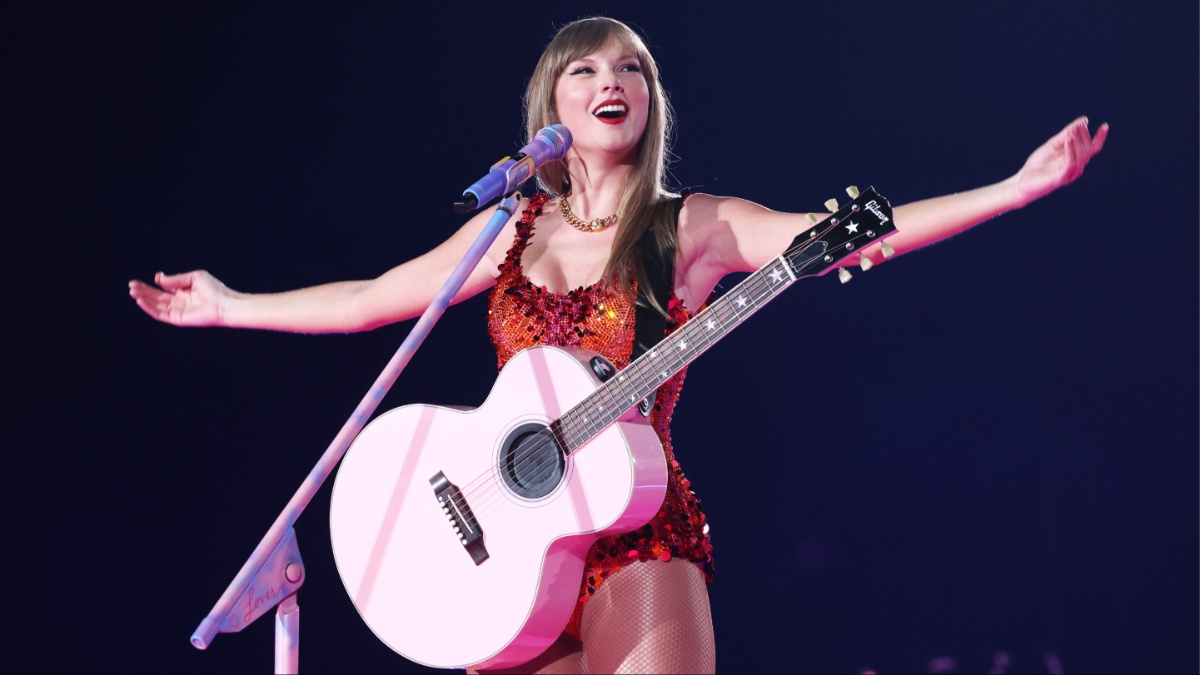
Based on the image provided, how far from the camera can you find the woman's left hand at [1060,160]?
204cm

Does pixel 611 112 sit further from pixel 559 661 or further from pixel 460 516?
pixel 559 661

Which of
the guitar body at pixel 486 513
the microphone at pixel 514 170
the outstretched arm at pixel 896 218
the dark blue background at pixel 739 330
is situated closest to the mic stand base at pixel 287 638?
the guitar body at pixel 486 513

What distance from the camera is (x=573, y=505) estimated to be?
2244mm

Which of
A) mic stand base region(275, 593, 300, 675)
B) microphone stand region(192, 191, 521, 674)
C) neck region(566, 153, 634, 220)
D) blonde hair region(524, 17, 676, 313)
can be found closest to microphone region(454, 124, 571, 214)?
microphone stand region(192, 191, 521, 674)

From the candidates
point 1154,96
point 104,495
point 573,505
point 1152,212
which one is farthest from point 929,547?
point 104,495

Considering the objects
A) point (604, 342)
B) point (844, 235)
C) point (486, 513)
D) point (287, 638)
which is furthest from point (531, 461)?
point (844, 235)

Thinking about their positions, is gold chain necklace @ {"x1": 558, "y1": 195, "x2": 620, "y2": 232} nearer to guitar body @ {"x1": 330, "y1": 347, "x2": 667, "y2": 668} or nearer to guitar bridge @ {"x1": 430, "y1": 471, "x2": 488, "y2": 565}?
guitar body @ {"x1": 330, "y1": 347, "x2": 667, "y2": 668}

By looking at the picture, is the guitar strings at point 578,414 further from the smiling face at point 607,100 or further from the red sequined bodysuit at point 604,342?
the smiling face at point 607,100

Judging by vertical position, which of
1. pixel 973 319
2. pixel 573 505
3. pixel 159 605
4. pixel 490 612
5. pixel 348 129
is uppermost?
pixel 348 129

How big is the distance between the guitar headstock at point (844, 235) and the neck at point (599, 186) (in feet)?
2.18

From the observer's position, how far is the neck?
2.77m

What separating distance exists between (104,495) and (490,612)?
2.14m

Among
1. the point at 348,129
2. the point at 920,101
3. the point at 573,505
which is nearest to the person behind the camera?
the point at 573,505

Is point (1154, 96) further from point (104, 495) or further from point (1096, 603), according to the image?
point (104, 495)
